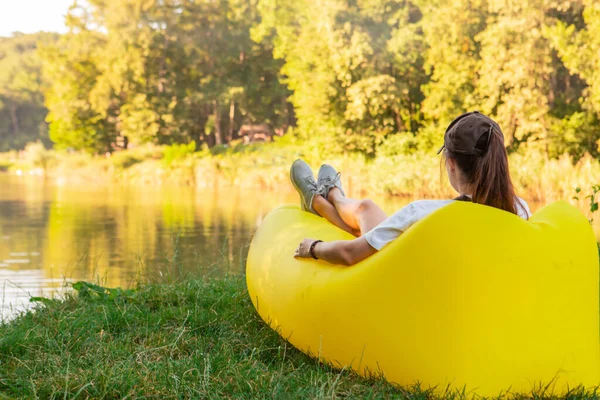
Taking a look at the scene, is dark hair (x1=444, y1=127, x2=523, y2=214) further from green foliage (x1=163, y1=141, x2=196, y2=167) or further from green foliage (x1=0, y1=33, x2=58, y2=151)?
green foliage (x1=0, y1=33, x2=58, y2=151)

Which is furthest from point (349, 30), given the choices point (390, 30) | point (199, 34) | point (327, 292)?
point (327, 292)

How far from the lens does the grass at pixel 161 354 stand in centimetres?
197

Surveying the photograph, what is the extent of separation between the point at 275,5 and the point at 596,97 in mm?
14255

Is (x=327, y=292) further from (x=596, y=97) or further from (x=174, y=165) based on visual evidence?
(x=174, y=165)

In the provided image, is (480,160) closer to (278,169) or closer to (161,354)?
(161,354)

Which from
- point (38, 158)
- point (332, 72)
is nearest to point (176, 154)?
point (38, 158)

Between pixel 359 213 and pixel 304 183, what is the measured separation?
60 cm

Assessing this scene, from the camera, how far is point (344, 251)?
7.48 ft

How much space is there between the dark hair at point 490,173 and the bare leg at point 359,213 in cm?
65

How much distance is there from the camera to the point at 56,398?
1912 millimetres

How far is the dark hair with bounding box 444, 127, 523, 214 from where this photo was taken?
6.91 feet

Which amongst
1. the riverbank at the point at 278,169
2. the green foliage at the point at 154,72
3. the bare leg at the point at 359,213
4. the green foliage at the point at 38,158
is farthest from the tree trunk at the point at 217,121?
the bare leg at the point at 359,213

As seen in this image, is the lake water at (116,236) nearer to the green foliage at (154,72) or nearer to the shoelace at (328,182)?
the shoelace at (328,182)

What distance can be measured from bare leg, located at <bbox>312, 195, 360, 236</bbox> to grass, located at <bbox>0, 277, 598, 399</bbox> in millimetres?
562
